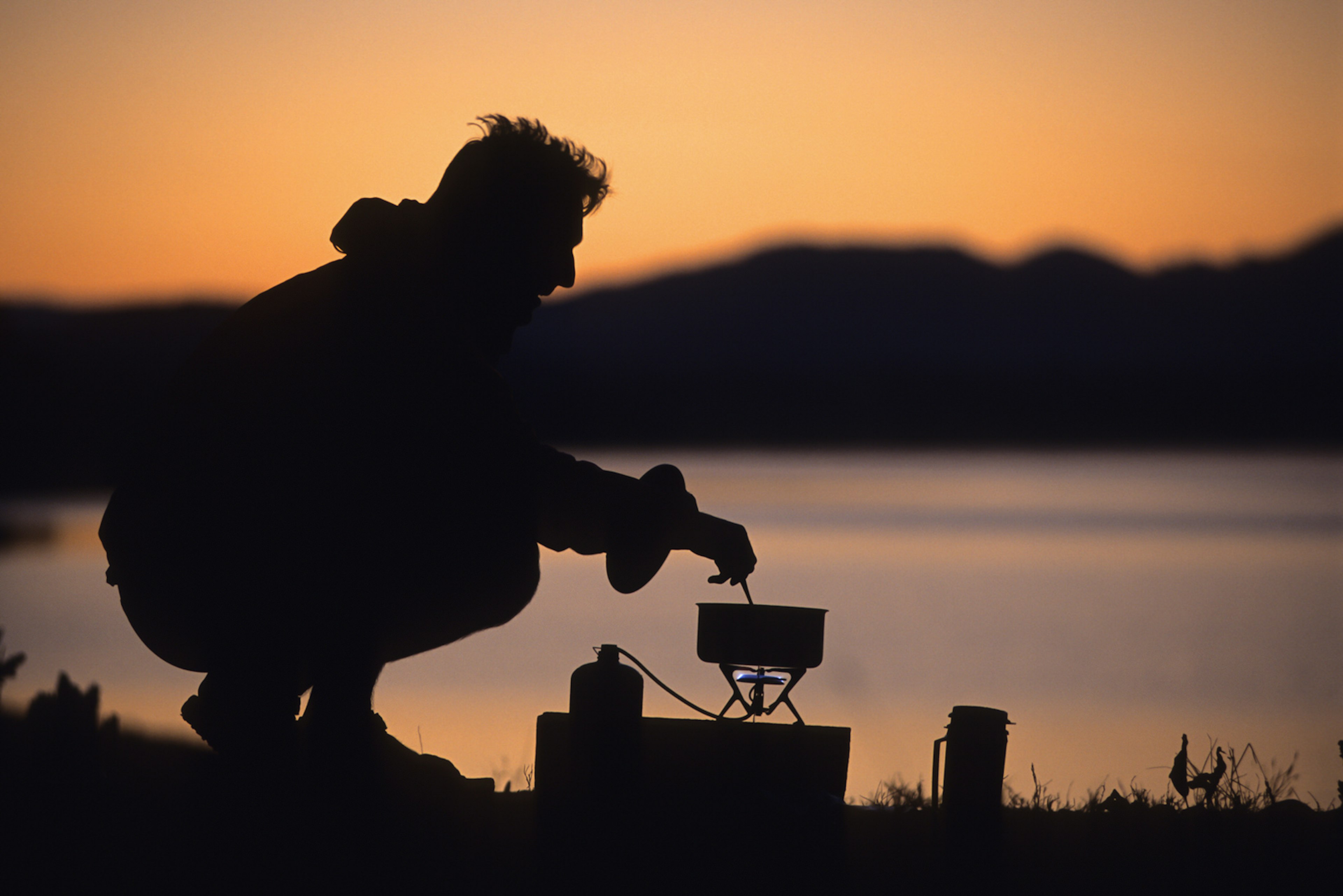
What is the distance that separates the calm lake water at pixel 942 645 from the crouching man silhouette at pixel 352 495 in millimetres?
1354

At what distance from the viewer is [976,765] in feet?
8.04

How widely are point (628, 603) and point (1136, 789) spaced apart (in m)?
5.39

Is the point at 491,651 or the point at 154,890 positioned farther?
the point at 491,651

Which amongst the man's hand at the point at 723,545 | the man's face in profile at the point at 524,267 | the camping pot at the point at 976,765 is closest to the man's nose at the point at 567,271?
the man's face in profile at the point at 524,267

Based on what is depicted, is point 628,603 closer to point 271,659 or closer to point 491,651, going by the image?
point 491,651

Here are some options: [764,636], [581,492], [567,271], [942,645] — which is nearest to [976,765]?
[764,636]

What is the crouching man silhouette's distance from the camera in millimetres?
2369

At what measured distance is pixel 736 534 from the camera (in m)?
2.46

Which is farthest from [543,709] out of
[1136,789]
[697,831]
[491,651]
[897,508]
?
[897,508]

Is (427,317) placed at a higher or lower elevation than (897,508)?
lower

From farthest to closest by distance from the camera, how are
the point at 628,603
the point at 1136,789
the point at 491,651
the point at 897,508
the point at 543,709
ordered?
the point at 897,508 < the point at 628,603 < the point at 491,651 < the point at 543,709 < the point at 1136,789

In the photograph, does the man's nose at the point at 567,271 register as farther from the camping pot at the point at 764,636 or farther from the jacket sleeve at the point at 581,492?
the camping pot at the point at 764,636

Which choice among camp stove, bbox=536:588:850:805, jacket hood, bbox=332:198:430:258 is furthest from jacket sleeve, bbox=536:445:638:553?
jacket hood, bbox=332:198:430:258

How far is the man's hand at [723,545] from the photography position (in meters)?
2.44
